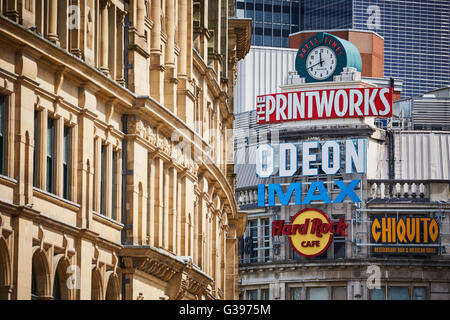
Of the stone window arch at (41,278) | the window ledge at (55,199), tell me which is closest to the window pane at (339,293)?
the window ledge at (55,199)

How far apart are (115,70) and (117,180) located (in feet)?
12.6

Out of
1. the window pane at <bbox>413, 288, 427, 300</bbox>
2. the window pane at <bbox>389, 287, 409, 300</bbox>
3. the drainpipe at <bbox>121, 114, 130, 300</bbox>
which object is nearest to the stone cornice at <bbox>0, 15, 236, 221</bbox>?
the drainpipe at <bbox>121, 114, 130, 300</bbox>

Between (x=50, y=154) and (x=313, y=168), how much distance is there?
210 ft

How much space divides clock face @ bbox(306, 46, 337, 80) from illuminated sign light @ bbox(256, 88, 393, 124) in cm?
286

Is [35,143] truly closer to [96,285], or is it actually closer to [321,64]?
[96,285]

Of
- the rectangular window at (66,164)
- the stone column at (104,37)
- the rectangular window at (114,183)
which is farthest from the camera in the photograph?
the rectangular window at (114,183)

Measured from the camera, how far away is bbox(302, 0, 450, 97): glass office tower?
613ft

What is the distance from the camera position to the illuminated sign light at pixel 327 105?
360 feet

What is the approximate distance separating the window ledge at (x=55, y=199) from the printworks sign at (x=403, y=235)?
59.7 metres

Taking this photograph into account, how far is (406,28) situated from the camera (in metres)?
191

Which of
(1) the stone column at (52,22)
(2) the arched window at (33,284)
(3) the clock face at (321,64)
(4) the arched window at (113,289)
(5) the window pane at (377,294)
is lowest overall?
(2) the arched window at (33,284)

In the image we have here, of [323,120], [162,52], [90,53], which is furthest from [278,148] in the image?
[90,53]

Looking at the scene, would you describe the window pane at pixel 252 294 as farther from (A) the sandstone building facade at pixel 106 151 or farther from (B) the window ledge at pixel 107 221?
(B) the window ledge at pixel 107 221
